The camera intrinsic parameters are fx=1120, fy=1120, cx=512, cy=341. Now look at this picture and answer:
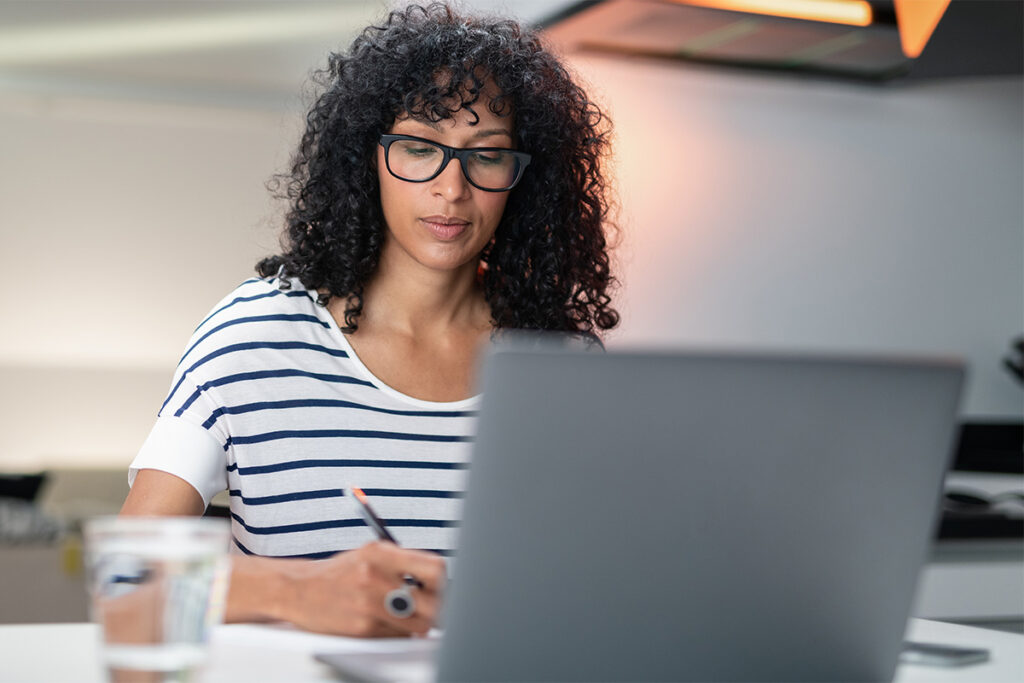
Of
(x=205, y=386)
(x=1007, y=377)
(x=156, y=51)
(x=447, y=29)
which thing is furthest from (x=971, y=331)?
(x=205, y=386)

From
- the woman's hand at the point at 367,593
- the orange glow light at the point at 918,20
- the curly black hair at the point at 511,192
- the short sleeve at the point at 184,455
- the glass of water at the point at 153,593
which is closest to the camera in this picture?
the glass of water at the point at 153,593

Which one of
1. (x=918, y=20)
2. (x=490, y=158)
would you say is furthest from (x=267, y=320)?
(x=918, y=20)

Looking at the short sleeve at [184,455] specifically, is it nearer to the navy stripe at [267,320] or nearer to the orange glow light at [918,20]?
the navy stripe at [267,320]

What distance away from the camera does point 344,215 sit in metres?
1.50

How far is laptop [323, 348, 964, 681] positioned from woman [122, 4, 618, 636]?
2.23 ft

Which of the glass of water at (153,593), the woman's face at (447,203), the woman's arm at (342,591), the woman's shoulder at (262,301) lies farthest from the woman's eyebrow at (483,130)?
the glass of water at (153,593)

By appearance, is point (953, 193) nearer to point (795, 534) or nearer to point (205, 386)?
point (205, 386)

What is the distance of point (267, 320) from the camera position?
54.3 inches

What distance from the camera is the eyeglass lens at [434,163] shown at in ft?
4.53

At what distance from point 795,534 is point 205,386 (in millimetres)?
844

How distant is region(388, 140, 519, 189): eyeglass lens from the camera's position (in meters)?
1.38

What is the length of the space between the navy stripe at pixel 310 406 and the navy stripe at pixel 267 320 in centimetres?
10

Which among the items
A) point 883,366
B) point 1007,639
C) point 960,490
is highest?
point 883,366

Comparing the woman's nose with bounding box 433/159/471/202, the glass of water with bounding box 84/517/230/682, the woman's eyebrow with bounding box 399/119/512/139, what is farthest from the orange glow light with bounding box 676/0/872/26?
the glass of water with bounding box 84/517/230/682
